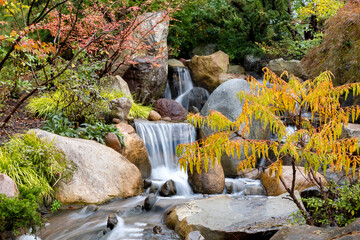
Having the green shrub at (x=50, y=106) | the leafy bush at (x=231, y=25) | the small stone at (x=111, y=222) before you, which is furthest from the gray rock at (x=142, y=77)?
the small stone at (x=111, y=222)

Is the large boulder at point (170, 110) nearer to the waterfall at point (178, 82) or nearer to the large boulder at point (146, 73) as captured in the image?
the large boulder at point (146, 73)

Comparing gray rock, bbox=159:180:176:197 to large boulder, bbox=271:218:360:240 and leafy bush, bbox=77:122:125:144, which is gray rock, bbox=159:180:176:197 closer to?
leafy bush, bbox=77:122:125:144

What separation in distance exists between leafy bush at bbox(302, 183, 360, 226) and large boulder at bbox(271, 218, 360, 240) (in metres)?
0.49

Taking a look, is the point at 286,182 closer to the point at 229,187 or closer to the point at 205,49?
the point at 229,187

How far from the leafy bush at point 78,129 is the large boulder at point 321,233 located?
4.92 metres

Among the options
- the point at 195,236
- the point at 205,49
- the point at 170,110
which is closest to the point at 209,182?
the point at 195,236

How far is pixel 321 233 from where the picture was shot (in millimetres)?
2549

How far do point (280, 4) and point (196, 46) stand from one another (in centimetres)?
458

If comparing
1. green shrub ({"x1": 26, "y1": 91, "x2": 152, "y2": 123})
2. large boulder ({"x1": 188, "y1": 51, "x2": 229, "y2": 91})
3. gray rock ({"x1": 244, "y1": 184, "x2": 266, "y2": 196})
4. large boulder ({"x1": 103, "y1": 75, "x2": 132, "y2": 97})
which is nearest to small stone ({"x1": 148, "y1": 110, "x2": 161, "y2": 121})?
large boulder ({"x1": 103, "y1": 75, "x2": 132, "y2": 97})

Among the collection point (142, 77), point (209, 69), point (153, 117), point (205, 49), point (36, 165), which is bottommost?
point (36, 165)

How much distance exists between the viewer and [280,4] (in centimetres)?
1462

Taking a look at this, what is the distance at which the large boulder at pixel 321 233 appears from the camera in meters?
2.21

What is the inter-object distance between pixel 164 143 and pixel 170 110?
2.77 m

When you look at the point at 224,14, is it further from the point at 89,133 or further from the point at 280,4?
the point at 89,133
